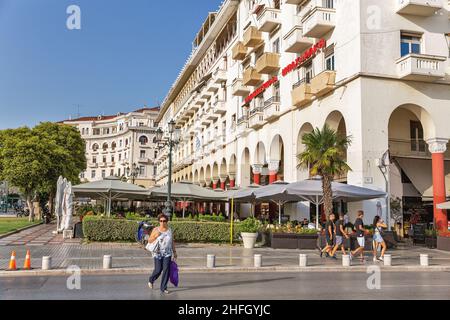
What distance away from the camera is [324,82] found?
2447 centimetres

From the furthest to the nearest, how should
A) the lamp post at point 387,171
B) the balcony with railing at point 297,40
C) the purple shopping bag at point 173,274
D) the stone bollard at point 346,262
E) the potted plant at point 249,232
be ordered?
the balcony with railing at point 297,40
the lamp post at point 387,171
the potted plant at point 249,232
the stone bollard at point 346,262
the purple shopping bag at point 173,274

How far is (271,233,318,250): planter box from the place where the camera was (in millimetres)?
20734

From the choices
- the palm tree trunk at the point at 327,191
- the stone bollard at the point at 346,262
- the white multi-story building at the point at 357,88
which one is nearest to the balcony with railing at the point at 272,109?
the white multi-story building at the point at 357,88

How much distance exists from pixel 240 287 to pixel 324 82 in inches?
633

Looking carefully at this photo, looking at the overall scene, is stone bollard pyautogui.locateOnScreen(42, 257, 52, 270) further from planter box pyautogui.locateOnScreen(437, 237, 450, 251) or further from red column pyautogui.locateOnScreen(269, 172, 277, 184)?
red column pyautogui.locateOnScreen(269, 172, 277, 184)

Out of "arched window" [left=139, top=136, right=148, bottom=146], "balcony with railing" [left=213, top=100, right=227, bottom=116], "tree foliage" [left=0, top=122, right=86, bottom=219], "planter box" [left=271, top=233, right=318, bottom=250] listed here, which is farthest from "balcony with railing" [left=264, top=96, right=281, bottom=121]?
"arched window" [left=139, top=136, right=148, bottom=146]

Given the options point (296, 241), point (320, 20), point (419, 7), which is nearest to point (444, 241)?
point (296, 241)

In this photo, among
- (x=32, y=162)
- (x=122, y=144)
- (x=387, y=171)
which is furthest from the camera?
(x=122, y=144)

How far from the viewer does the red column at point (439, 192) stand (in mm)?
22812

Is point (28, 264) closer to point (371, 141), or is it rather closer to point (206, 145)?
point (371, 141)

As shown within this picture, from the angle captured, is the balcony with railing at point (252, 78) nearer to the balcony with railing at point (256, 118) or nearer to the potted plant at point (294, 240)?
the balcony with railing at point (256, 118)

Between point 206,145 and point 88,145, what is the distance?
67.3m

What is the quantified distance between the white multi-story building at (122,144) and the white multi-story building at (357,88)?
61.0 meters

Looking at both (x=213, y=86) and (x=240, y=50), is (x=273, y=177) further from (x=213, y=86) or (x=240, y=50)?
(x=213, y=86)
